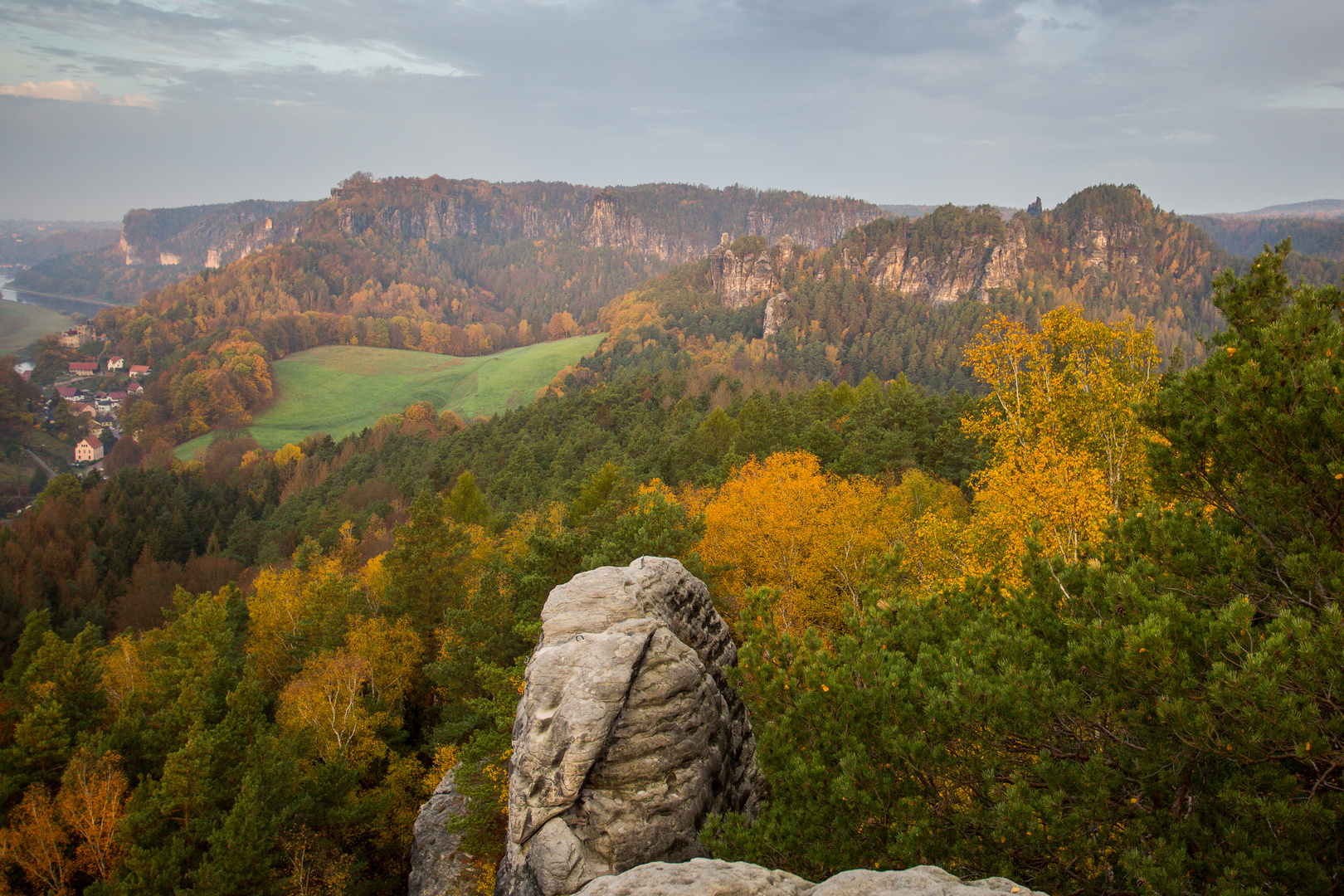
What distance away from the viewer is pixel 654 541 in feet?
82.3

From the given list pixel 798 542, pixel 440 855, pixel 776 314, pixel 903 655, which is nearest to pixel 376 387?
pixel 776 314

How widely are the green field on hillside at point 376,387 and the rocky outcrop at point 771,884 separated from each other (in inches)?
5735

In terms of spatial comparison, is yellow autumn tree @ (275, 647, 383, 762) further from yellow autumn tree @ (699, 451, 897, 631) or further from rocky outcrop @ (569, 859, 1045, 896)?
rocky outcrop @ (569, 859, 1045, 896)

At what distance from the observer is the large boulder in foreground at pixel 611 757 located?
12.9 m

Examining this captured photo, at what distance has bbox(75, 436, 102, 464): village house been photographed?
136625mm

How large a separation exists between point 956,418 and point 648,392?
185 feet

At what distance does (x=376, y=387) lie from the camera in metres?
172

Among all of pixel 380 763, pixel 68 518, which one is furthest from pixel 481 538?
pixel 68 518

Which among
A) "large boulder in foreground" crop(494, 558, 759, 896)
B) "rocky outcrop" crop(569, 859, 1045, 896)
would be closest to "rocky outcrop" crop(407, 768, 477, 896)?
"large boulder in foreground" crop(494, 558, 759, 896)

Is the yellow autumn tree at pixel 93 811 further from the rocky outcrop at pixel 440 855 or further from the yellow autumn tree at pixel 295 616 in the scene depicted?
the rocky outcrop at pixel 440 855

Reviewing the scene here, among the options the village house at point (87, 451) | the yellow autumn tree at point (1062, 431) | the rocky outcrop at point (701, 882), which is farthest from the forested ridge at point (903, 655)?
the village house at point (87, 451)

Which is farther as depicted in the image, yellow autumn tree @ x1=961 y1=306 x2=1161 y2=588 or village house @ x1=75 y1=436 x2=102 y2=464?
village house @ x1=75 y1=436 x2=102 y2=464

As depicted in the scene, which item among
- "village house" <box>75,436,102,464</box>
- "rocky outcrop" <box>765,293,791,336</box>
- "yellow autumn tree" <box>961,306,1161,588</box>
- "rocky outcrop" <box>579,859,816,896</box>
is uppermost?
"yellow autumn tree" <box>961,306,1161,588</box>

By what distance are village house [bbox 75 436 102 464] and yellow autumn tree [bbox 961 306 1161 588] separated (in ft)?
566
